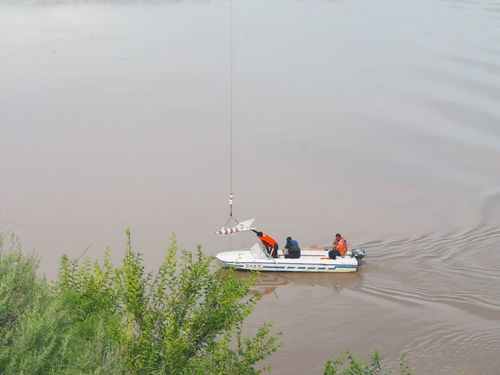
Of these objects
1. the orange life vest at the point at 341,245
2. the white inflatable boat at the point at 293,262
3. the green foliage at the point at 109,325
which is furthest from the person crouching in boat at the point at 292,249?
the green foliage at the point at 109,325

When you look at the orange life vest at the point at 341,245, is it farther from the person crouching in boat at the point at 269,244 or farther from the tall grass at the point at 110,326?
the tall grass at the point at 110,326

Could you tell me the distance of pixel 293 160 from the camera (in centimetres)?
2500

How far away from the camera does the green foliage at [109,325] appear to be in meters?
8.95

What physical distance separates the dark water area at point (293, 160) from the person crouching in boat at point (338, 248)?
62 centimetres

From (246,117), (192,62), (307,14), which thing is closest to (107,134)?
(246,117)

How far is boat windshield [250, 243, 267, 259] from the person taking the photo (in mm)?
18906

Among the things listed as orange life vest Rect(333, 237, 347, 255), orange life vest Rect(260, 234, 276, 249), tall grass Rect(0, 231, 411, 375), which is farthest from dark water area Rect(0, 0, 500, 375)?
tall grass Rect(0, 231, 411, 375)

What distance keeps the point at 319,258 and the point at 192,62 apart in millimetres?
18269

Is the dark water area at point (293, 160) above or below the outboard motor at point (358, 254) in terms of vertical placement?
above

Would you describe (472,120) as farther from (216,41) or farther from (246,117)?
(216,41)

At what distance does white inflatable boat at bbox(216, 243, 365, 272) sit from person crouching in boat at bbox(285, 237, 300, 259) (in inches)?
3.9

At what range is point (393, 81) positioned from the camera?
33656 millimetres

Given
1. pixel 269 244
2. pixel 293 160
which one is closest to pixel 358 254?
pixel 269 244

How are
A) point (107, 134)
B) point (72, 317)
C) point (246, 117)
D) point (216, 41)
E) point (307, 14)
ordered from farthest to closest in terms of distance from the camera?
1. point (307, 14)
2. point (216, 41)
3. point (246, 117)
4. point (107, 134)
5. point (72, 317)
